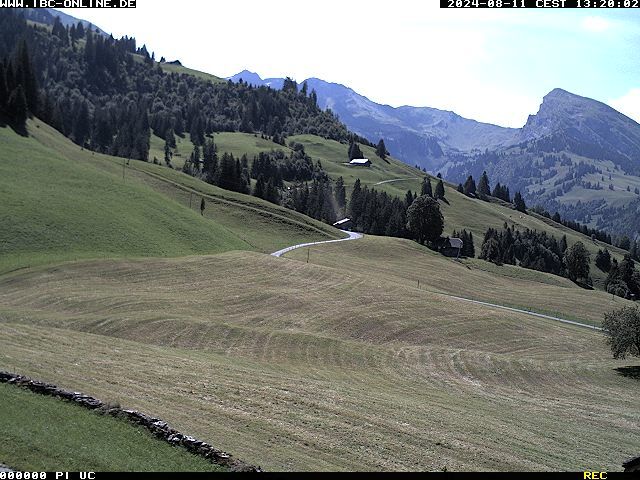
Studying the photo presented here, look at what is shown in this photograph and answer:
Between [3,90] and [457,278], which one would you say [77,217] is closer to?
[3,90]

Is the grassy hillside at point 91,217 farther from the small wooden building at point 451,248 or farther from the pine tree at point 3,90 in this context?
the small wooden building at point 451,248

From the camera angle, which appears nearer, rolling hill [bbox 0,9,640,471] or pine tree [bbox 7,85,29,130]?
rolling hill [bbox 0,9,640,471]

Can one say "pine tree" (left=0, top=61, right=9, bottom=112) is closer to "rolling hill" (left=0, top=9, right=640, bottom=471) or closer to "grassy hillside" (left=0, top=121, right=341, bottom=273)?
"grassy hillside" (left=0, top=121, right=341, bottom=273)

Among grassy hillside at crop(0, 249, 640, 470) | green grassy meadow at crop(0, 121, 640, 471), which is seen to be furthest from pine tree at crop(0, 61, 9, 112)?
grassy hillside at crop(0, 249, 640, 470)

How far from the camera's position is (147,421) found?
24.0 m

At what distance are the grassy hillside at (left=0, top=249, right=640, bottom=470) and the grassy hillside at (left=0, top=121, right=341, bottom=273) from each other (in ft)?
30.6

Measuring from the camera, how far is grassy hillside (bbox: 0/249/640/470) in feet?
93.0

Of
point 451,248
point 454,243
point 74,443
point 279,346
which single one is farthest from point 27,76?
point 74,443

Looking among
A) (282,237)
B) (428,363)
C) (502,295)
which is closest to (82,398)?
(428,363)

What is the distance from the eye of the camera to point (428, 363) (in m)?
53.9

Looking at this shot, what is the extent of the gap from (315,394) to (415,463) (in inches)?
413

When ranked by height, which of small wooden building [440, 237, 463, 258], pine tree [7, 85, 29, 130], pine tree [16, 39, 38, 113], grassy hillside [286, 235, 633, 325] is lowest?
grassy hillside [286, 235, 633, 325]

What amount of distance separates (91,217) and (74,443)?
247 ft

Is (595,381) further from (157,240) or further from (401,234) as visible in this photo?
(401,234)
